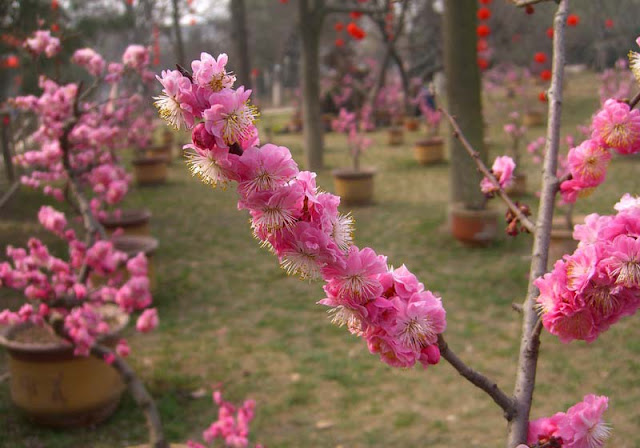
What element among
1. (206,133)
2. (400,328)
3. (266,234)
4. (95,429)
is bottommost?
(95,429)

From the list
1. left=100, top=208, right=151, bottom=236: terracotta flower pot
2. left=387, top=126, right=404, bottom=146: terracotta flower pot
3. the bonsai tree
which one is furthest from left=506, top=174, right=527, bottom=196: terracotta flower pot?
the bonsai tree

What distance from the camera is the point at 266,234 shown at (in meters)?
0.86

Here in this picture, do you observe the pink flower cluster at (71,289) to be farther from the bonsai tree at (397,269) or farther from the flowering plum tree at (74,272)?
the bonsai tree at (397,269)

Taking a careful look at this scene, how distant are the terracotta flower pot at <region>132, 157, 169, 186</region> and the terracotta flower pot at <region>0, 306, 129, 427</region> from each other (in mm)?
7708

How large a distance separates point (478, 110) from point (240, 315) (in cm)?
326

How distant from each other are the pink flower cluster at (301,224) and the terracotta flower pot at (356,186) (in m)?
7.90

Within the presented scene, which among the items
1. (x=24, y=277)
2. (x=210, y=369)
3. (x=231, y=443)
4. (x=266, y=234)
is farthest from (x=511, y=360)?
(x=266, y=234)

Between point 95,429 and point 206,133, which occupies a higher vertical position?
point 206,133

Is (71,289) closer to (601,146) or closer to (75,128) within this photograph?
(75,128)

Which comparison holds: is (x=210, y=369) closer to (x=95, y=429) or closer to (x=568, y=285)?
(x=95, y=429)

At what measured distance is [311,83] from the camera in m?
10.7

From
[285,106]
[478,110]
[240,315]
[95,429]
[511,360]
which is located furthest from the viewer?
[285,106]

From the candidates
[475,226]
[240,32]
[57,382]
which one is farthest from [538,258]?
[240,32]

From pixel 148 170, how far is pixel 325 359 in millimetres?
7644
